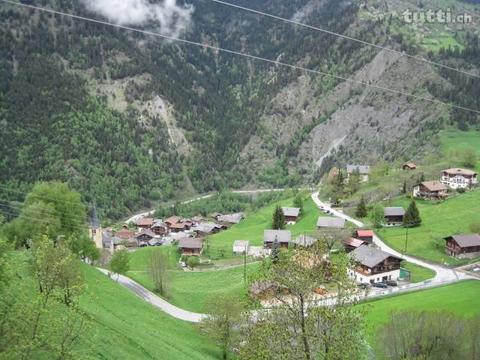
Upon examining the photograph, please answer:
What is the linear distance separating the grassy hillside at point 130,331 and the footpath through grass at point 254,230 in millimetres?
43668

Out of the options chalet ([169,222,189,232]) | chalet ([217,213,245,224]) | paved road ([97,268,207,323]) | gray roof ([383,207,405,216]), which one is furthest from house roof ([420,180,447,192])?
paved road ([97,268,207,323])

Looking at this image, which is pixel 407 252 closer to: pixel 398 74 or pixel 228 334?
pixel 228 334

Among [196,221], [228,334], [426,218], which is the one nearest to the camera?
[228,334]

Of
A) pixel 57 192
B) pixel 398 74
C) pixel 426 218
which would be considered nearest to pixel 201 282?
pixel 57 192

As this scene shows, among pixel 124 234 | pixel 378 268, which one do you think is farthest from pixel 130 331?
pixel 124 234

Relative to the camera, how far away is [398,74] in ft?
645

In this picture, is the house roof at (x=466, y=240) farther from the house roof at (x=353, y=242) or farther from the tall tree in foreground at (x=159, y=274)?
the tall tree in foreground at (x=159, y=274)

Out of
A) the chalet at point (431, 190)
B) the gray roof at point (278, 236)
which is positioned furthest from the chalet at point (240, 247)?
the chalet at point (431, 190)

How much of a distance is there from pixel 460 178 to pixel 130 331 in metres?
91.5

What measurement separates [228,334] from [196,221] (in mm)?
99591

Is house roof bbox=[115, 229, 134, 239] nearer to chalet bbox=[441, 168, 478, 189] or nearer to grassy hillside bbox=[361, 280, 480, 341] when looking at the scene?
chalet bbox=[441, 168, 478, 189]

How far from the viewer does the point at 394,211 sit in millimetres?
94375

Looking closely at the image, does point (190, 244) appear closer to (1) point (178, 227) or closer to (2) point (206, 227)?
(2) point (206, 227)

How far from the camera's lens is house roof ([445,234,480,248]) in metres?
74.5
